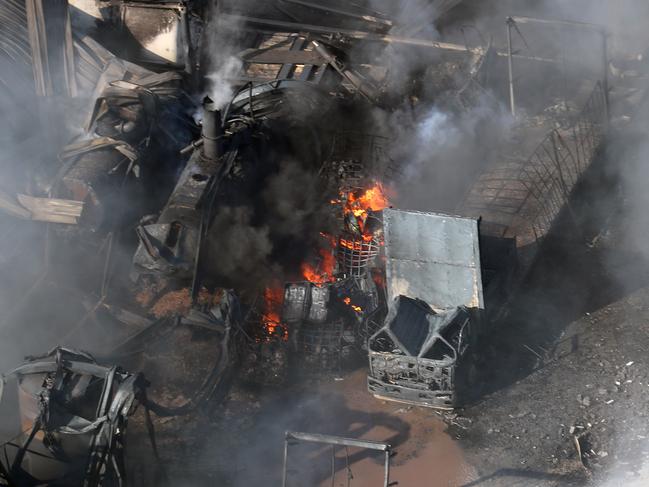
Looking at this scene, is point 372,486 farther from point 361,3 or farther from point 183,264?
point 361,3

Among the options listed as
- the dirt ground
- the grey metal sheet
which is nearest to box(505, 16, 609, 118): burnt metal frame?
the dirt ground

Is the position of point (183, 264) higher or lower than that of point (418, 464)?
higher

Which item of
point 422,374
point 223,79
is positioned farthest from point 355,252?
point 223,79

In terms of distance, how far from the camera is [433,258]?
461 inches

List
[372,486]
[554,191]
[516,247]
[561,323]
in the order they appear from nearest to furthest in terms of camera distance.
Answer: [372,486], [561,323], [516,247], [554,191]

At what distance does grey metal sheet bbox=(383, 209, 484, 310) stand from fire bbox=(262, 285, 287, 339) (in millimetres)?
2201

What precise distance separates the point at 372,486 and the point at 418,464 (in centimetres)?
81

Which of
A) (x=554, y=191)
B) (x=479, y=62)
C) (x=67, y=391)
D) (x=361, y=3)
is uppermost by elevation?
(x=361, y=3)

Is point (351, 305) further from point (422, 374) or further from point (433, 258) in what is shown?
point (422, 374)

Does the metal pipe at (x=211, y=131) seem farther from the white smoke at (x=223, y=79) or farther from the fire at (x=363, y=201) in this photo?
the white smoke at (x=223, y=79)

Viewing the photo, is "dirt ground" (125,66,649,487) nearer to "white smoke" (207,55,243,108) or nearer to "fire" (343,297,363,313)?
"fire" (343,297,363,313)

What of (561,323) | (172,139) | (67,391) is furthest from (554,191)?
(67,391)

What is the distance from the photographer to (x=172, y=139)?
49.9 feet

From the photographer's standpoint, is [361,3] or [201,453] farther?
[361,3]
